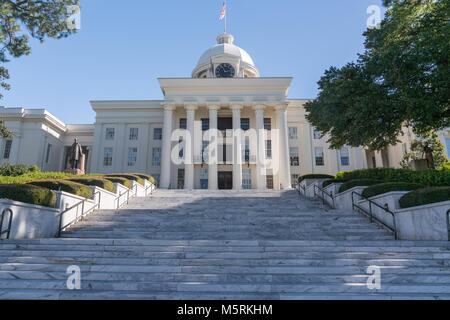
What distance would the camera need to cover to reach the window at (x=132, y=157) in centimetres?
3250

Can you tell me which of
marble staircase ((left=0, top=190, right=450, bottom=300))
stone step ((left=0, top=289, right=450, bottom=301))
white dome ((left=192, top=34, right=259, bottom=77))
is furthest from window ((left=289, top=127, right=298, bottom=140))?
stone step ((left=0, top=289, right=450, bottom=301))

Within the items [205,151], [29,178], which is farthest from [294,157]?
[29,178]

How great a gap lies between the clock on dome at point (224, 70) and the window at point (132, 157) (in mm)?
14726

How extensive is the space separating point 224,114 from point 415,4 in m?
20.7

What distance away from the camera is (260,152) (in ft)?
91.5

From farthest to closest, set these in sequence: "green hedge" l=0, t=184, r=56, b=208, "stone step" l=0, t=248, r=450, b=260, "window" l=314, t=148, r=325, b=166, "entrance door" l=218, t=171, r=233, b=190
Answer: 1. "window" l=314, t=148, r=325, b=166
2. "entrance door" l=218, t=171, r=233, b=190
3. "green hedge" l=0, t=184, r=56, b=208
4. "stone step" l=0, t=248, r=450, b=260

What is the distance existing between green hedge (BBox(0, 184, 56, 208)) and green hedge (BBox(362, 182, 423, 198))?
36.3ft

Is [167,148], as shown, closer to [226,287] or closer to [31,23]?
[31,23]

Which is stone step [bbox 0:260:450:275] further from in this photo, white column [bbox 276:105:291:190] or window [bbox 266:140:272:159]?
window [bbox 266:140:272:159]

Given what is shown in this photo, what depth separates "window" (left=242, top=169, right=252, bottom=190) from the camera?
1155 inches

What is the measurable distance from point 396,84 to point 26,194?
14.1m

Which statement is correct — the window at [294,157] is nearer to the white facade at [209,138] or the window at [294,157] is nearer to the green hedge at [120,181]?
the white facade at [209,138]

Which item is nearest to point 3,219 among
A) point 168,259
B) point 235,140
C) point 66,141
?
point 168,259

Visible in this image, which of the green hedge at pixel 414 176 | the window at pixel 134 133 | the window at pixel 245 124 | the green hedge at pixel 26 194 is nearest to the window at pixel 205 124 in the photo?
the window at pixel 245 124
